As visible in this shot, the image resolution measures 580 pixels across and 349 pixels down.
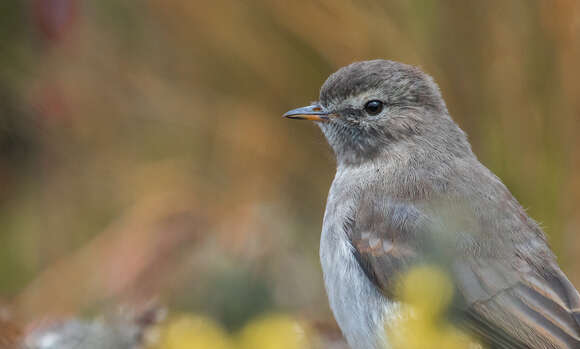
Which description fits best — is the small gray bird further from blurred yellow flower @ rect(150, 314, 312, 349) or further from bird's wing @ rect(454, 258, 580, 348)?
blurred yellow flower @ rect(150, 314, 312, 349)

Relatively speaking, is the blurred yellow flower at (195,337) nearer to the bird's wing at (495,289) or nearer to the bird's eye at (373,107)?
the bird's wing at (495,289)

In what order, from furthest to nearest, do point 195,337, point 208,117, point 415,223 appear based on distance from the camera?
1. point 208,117
2. point 415,223
3. point 195,337

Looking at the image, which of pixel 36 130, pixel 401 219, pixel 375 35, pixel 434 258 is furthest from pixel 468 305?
pixel 36 130

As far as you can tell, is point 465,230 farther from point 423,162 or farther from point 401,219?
point 423,162

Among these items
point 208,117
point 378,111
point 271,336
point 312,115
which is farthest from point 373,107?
point 271,336

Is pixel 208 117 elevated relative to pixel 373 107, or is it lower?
lower

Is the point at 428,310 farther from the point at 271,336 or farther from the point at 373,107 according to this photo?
the point at 373,107

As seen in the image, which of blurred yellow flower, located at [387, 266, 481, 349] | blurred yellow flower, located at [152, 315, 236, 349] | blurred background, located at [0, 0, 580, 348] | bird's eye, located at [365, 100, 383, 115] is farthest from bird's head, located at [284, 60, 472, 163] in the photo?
blurred yellow flower, located at [152, 315, 236, 349]
